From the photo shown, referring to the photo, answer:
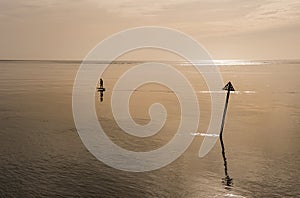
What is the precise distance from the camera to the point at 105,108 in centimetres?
5153

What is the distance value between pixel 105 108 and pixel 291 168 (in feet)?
102

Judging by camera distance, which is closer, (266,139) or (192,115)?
(266,139)

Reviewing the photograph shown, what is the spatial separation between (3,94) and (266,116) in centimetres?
4785

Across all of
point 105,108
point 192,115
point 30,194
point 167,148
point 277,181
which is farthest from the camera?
point 105,108

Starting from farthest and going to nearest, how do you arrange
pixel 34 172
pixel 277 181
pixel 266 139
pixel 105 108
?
pixel 105 108 < pixel 266 139 < pixel 34 172 < pixel 277 181

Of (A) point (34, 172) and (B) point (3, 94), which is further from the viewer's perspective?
(B) point (3, 94)

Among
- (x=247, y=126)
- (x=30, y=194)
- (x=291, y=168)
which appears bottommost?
(x=30, y=194)

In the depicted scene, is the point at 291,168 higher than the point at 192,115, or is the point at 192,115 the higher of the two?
the point at 192,115

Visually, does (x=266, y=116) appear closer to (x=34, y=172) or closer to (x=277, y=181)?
(x=277, y=181)

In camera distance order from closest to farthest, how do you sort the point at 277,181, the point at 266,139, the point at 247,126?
the point at 277,181 < the point at 266,139 < the point at 247,126

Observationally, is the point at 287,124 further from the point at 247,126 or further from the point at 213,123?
the point at 213,123

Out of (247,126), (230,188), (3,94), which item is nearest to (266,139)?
(247,126)

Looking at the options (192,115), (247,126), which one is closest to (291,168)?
(247,126)

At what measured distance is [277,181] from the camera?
22.9 metres
